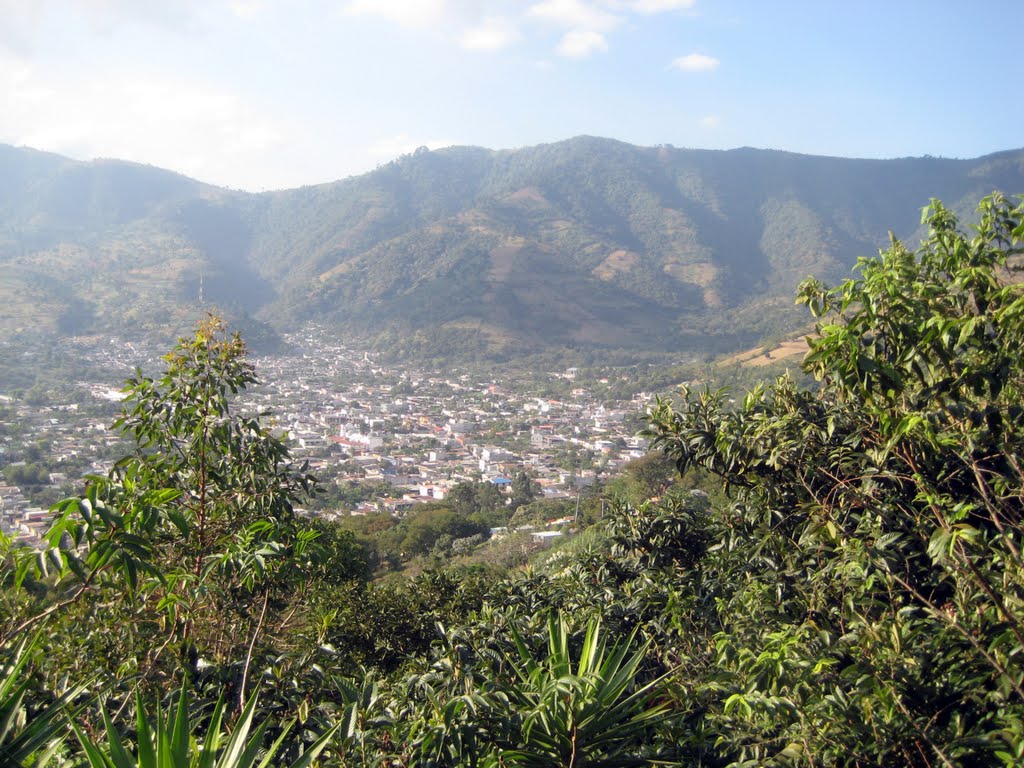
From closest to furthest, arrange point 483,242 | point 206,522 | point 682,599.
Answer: point 682,599 < point 206,522 < point 483,242

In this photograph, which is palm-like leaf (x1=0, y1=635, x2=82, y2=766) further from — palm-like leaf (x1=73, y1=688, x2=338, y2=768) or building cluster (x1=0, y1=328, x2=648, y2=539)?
building cluster (x1=0, y1=328, x2=648, y2=539)

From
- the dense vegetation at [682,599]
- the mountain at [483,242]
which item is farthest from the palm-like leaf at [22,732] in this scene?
the mountain at [483,242]

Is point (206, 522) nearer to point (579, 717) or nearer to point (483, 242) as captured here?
point (579, 717)

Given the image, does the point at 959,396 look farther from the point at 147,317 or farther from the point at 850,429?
the point at 147,317

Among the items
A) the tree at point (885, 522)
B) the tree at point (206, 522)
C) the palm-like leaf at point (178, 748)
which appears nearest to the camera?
the palm-like leaf at point (178, 748)

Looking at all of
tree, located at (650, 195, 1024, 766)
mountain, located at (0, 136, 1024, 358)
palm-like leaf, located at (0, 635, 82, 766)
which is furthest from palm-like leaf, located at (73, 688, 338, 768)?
mountain, located at (0, 136, 1024, 358)

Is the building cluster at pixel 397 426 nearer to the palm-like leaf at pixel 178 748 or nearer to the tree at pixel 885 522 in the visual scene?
the palm-like leaf at pixel 178 748

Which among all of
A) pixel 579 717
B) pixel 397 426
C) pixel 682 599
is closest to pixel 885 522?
pixel 682 599
